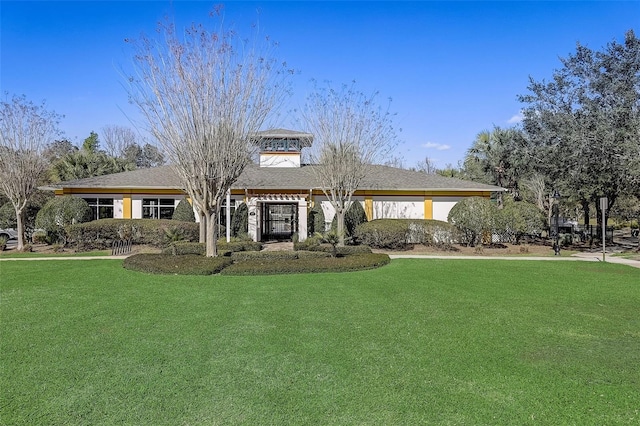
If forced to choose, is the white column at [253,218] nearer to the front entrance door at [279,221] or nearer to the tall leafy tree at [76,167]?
the front entrance door at [279,221]

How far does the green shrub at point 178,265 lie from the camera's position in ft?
39.8

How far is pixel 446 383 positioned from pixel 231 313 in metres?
4.32

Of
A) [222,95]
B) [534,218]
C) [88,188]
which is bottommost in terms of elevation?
[534,218]

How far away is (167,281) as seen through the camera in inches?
437

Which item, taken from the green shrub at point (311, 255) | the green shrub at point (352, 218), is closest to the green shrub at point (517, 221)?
the green shrub at point (352, 218)

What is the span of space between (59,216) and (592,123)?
24.7 m

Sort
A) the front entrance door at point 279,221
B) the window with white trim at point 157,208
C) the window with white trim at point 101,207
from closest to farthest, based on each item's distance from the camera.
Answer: the window with white trim at point 101,207 → the window with white trim at point 157,208 → the front entrance door at point 279,221

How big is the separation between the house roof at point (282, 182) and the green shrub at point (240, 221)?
121 cm

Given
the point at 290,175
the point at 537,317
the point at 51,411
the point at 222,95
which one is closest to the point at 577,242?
the point at 290,175

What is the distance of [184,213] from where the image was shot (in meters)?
21.8

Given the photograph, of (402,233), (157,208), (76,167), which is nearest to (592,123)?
(402,233)

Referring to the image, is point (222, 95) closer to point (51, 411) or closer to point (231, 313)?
point (231, 313)

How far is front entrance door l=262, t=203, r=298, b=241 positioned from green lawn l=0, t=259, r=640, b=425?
1367 centimetres

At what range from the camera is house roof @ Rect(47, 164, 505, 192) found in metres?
22.4
